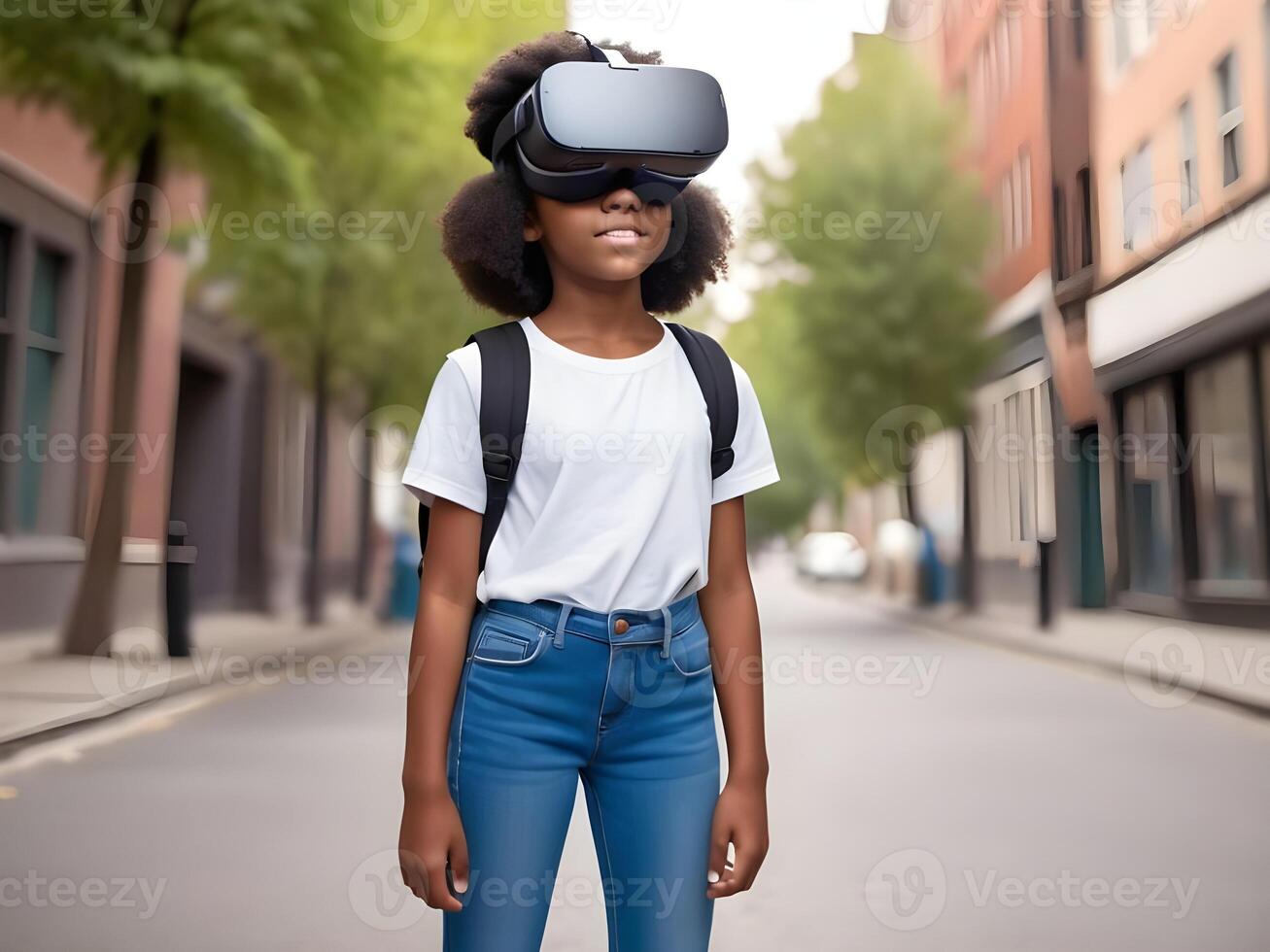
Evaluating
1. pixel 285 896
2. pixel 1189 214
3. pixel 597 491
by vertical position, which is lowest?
pixel 285 896

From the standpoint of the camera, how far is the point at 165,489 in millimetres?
16859

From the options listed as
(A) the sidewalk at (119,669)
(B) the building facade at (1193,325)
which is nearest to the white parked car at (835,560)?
(A) the sidewalk at (119,669)

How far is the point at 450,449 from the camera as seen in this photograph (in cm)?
179

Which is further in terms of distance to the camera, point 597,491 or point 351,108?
point 351,108

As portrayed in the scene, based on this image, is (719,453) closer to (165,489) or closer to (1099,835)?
(1099,835)

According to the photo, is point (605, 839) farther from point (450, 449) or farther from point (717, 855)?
point (450, 449)

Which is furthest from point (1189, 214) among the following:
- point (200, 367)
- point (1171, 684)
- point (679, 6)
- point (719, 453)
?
point (200, 367)

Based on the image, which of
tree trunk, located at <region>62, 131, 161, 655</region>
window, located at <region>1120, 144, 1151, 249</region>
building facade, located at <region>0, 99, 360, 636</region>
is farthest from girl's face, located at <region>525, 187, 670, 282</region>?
tree trunk, located at <region>62, 131, 161, 655</region>

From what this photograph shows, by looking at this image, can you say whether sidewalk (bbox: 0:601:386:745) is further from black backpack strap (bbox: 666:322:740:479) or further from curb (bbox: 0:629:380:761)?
black backpack strap (bbox: 666:322:740:479)

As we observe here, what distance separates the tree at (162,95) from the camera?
9.34 metres

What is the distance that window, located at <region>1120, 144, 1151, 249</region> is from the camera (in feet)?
15.7

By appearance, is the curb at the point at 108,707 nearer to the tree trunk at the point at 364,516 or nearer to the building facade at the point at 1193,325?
the building facade at the point at 1193,325

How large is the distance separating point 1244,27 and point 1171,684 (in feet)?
17.4

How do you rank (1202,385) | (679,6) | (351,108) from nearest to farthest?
(1202,385)
(679,6)
(351,108)
